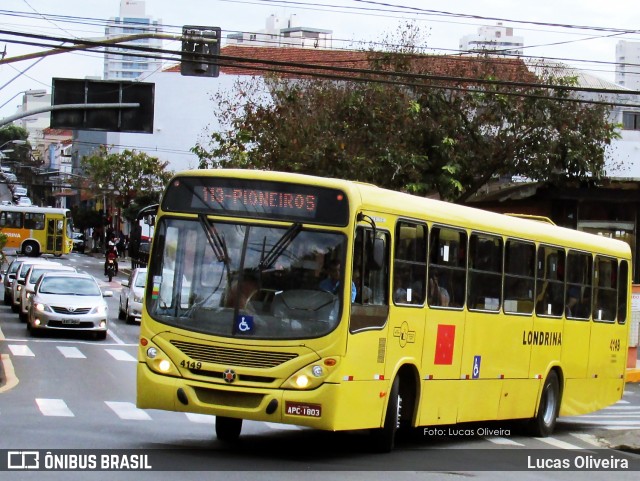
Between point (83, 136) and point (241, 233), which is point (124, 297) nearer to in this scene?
point (241, 233)

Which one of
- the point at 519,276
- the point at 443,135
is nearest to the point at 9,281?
the point at 443,135

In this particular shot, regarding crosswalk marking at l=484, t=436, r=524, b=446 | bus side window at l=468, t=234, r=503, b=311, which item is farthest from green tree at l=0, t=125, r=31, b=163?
bus side window at l=468, t=234, r=503, b=311

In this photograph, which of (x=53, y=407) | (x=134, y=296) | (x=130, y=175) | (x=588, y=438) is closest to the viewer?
(x=53, y=407)

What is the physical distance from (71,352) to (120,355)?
108 cm

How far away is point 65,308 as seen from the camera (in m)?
31.0

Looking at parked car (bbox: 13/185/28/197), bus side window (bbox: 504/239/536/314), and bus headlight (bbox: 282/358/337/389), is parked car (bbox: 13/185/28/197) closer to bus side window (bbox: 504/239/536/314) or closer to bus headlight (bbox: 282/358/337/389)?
Answer: bus side window (bbox: 504/239/536/314)

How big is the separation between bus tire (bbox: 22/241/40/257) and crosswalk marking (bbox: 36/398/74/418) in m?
57.8

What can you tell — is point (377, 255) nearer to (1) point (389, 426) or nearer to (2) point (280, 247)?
(2) point (280, 247)

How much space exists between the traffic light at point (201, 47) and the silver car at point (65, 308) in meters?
10.3

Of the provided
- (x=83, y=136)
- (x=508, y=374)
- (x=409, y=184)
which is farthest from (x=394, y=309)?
(x=83, y=136)

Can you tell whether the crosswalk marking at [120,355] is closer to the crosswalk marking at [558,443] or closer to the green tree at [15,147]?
the crosswalk marking at [558,443]

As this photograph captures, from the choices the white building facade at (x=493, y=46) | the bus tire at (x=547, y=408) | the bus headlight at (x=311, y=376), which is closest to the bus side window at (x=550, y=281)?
the bus tire at (x=547, y=408)

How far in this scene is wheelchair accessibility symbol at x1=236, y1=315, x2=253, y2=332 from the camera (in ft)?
39.8

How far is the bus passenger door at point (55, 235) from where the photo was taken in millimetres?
75625
